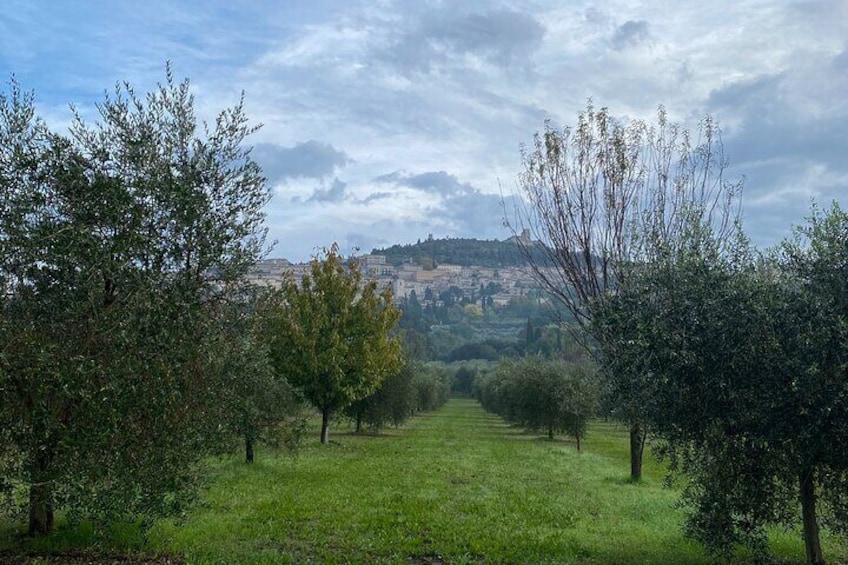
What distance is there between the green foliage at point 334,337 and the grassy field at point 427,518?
35.8 ft

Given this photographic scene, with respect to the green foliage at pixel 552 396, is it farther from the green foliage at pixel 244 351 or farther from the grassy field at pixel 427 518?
the green foliage at pixel 244 351

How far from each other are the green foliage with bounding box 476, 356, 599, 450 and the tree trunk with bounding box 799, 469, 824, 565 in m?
30.3

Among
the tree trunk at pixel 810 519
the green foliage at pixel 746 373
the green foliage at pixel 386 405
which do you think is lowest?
the green foliage at pixel 386 405

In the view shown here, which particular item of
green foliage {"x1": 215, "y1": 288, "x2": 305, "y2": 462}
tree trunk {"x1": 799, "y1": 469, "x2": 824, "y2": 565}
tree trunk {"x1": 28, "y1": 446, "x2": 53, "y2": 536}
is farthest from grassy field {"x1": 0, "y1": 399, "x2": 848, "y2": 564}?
tree trunk {"x1": 28, "y1": 446, "x2": 53, "y2": 536}

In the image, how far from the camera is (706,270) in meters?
12.4

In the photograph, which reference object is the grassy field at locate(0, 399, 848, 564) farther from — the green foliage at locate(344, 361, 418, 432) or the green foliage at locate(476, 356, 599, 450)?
the green foliage at locate(344, 361, 418, 432)

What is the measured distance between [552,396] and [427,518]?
1509 inches

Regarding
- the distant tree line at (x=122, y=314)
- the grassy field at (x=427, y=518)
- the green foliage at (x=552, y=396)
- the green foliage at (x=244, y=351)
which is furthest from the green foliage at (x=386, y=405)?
the distant tree line at (x=122, y=314)

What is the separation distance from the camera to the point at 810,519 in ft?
41.3

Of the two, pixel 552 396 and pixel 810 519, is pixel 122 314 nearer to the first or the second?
pixel 810 519

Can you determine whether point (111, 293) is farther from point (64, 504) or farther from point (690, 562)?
point (690, 562)

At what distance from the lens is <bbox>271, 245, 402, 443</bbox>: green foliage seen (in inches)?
Result: 1688

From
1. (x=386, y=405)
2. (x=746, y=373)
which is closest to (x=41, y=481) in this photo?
(x=746, y=373)

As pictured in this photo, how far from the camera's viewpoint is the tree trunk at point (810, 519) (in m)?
12.4
